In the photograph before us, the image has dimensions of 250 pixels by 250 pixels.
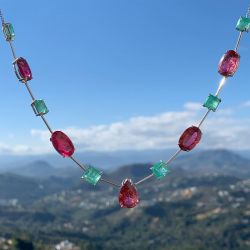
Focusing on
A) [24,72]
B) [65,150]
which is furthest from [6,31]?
[65,150]

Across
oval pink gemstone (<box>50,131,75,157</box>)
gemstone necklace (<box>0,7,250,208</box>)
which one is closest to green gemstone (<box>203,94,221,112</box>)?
gemstone necklace (<box>0,7,250,208</box>)

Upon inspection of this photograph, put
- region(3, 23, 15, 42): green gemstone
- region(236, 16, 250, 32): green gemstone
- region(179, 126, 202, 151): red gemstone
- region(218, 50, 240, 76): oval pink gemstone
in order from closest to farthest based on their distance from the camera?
region(3, 23, 15, 42): green gemstone, region(236, 16, 250, 32): green gemstone, region(218, 50, 240, 76): oval pink gemstone, region(179, 126, 202, 151): red gemstone

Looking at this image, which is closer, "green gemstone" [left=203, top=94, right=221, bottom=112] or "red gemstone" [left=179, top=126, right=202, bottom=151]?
"green gemstone" [left=203, top=94, right=221, bottom=112]

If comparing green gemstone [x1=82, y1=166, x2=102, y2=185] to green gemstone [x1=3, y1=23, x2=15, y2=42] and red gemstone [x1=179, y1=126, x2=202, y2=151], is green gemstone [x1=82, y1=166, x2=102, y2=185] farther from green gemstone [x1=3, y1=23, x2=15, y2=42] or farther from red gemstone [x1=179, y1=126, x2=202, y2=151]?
green gemstone [x1=3, y1=23, x2=15, y2=42]

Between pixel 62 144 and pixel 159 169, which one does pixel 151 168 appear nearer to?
pixel 159 169

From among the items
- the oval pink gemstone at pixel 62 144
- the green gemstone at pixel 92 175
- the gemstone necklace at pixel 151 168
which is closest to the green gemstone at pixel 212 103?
the gemstone necklace at pixel 151 168

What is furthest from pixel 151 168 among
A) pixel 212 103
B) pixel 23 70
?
pixel 23 70

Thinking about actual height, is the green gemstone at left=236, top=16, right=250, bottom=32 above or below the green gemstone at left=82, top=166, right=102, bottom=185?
above
